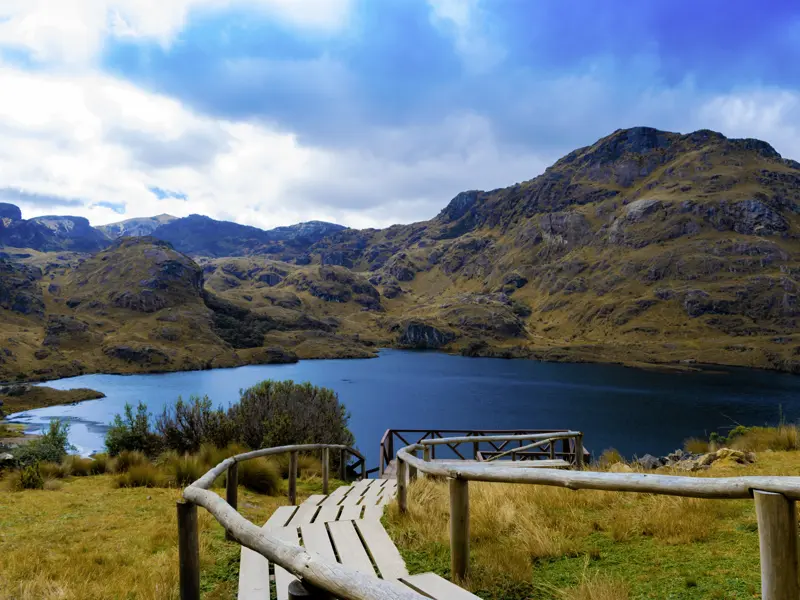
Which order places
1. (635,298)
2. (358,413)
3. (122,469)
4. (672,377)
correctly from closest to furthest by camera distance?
1. (122,469)
2. (358,413)
3. (672,377)
4. (635,298)

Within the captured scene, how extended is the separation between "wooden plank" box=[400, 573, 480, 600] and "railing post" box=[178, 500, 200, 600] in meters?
1.45

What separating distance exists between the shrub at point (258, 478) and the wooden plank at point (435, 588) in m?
7.62

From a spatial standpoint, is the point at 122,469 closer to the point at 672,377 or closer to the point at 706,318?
the point at 672,377

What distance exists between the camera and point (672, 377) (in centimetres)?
9562

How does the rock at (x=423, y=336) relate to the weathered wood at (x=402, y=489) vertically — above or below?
below

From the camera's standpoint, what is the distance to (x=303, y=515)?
6.07 meters

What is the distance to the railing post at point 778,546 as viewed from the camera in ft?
7.04

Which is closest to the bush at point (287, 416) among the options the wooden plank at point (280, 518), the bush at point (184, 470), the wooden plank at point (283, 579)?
the bush at point (184, 470)

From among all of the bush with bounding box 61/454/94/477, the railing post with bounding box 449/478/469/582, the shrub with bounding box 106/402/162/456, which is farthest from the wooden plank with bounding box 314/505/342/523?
the shrub with bounding box 106/402/162/456

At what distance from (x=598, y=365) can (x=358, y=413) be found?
265 feet

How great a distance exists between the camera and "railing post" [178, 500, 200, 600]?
11.2 ft

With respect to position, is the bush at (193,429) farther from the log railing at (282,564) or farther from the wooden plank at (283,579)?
the log railing at (282,564)

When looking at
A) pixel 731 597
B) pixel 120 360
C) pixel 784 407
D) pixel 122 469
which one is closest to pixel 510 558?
pixel 731 597

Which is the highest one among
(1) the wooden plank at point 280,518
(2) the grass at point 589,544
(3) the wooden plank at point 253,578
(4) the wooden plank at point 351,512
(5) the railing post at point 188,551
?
(5) the railing post at point 188,551
